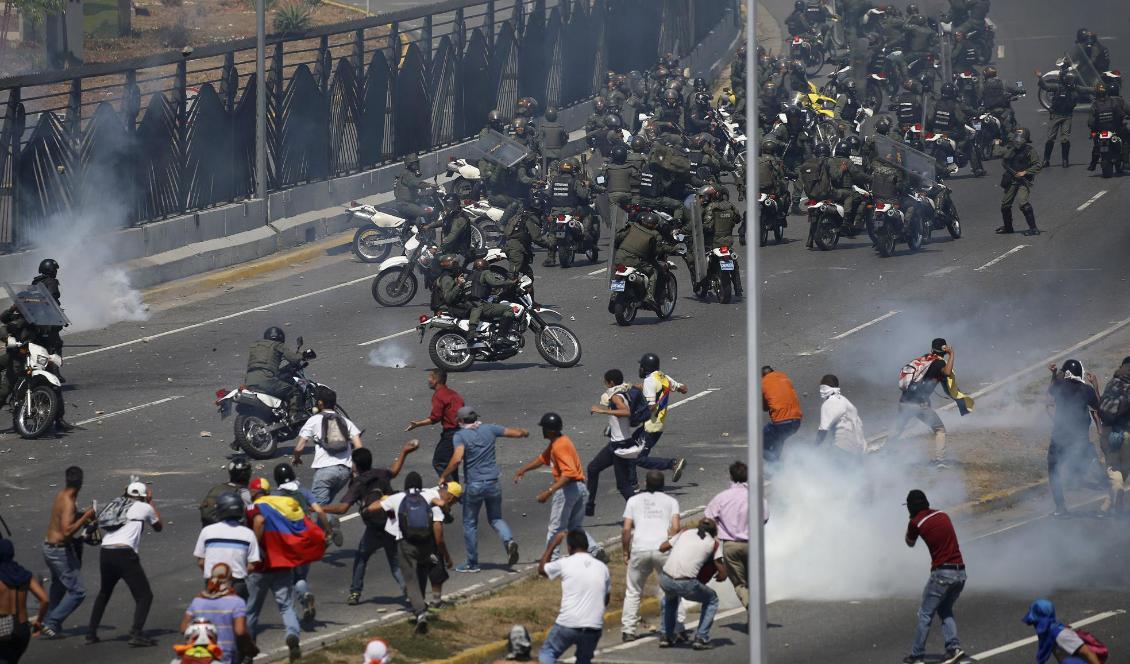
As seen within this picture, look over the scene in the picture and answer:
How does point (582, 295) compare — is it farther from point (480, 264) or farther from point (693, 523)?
point (693, 523)

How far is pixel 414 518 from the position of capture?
14.2 m

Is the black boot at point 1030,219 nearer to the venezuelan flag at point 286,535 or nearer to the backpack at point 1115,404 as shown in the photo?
the backpack at point 1115,404

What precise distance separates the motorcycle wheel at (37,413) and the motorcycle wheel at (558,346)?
661 centimetres

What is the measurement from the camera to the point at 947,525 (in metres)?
14.0

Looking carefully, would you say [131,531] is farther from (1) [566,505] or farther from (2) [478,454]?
(1) [566,505]

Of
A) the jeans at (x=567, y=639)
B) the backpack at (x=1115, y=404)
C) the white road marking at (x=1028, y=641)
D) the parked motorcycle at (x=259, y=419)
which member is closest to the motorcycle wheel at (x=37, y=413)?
the parked motorcycle at (x=259, y=419)

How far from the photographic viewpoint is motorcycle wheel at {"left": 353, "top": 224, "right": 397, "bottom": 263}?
31.9 meters

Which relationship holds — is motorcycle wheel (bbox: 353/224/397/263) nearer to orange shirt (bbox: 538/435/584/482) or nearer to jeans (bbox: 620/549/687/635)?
orange shirt (bbox: 538/435/584/482)

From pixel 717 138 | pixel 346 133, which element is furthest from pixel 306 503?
pixel 717 138

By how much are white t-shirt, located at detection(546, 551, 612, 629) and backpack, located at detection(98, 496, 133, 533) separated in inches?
139

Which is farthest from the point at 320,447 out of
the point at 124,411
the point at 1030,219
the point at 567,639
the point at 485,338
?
the point at 1030,219

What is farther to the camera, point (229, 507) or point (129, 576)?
point (129, 576)

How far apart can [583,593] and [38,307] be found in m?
10.8

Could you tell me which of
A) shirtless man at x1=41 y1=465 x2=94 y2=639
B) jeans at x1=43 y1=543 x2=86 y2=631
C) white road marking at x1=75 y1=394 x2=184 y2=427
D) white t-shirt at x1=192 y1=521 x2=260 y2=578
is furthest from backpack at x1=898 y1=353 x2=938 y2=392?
jeans at x1=43 y1=543 x2=86 y2=631
